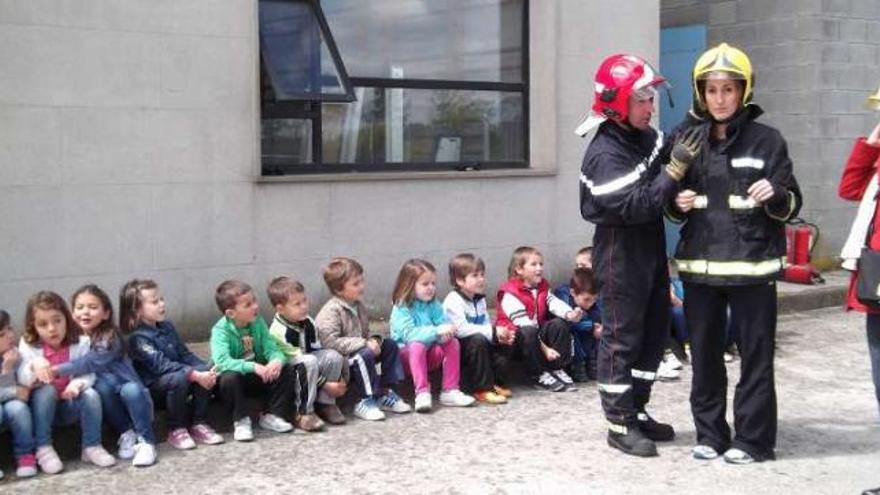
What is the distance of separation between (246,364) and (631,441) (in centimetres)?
208

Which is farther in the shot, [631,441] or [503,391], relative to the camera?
[503,391]

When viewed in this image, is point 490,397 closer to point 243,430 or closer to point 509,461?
point 509,461

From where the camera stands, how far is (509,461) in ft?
18.3

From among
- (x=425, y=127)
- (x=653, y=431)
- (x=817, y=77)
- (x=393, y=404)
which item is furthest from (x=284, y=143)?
(x=817, y=77)

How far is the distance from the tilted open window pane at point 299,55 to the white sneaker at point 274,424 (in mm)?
2749

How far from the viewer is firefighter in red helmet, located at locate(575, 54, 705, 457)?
544 cm

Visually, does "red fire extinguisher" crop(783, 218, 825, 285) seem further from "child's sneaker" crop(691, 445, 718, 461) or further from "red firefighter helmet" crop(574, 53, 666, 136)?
"red firefighter helmet" crop(574, 53, 666, 136)

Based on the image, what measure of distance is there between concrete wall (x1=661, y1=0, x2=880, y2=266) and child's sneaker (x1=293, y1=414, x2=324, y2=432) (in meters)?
7.19

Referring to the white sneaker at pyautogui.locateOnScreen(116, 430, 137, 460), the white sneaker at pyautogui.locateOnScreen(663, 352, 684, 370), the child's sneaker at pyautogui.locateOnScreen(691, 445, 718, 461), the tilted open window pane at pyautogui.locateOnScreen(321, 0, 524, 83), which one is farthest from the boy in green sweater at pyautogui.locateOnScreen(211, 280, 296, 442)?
the tilted open window pane at pyautogui.locateOnScreen(321, 0, 524, 83)

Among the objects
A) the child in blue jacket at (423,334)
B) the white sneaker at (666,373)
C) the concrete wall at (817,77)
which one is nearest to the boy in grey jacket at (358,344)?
the child in blue jacket at (423,334)

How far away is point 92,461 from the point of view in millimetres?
5492

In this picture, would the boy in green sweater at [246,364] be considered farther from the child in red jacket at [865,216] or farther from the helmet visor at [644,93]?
the child in red jacket at [865,216]

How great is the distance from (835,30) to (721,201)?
702 centimetres

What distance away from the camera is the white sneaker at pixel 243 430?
5922mm
